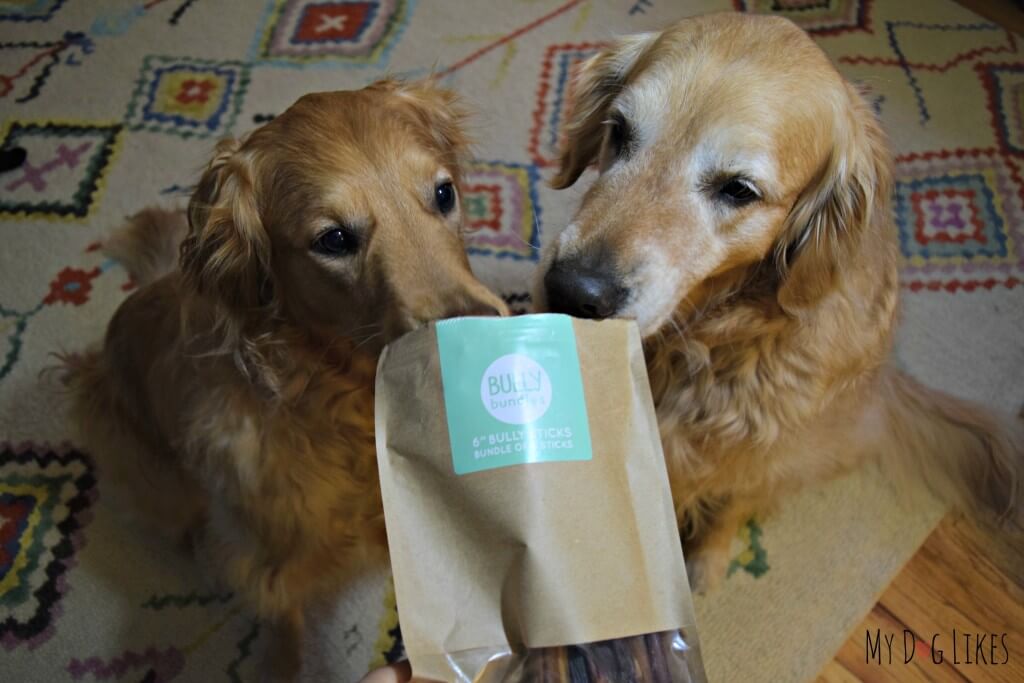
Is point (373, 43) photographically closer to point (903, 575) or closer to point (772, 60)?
point (772, 60)

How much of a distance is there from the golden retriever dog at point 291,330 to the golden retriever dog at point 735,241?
0.26 meters

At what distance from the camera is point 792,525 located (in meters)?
1.83

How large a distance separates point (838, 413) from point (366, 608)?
3.55 feet

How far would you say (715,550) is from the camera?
175 centimetres

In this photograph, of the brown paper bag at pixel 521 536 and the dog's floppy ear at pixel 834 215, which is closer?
the brown paper bag at pixel 521 536

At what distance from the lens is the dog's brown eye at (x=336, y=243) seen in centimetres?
120

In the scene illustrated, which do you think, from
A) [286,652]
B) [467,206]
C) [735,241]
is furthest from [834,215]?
[286,652]

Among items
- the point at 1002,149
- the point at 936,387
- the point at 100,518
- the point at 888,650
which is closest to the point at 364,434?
the point at 100,518

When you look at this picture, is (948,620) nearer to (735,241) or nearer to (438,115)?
(735,241)

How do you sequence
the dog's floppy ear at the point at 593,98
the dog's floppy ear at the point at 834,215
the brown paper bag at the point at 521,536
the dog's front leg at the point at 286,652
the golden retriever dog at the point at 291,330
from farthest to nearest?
1. the dog's front leg at the point at 286,652
2. the dog's floppy ear at the point at 593,98
3. the dog's floppy ear at the point at 834,215
4. the golden retriever dog at the point at 291,330
5. the brown paper bag at the point at 521,536

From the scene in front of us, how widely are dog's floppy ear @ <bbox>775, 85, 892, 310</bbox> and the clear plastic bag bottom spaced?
67 cm

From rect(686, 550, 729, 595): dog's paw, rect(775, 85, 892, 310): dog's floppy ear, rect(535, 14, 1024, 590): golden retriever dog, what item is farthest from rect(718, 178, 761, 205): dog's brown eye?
rect(686, 550, 729, 595): dog's paw

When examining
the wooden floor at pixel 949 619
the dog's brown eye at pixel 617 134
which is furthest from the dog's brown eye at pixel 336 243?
the wooden floor at pixel 949 619

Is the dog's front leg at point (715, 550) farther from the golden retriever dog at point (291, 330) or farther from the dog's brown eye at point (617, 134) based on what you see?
the dog's brown eye at point (617, 134)
